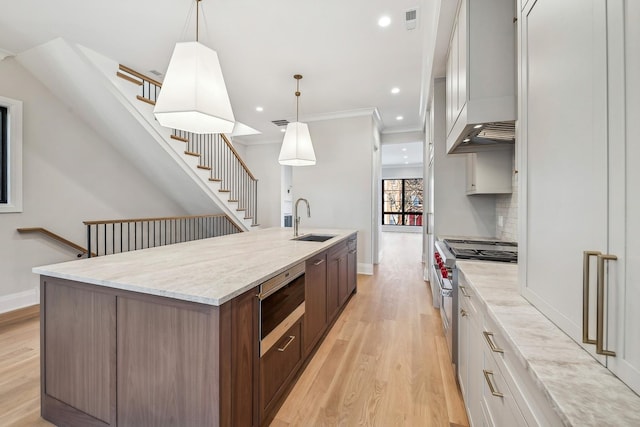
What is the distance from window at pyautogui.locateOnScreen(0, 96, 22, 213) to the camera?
3191 mm

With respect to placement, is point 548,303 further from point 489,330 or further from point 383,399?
point 383,399

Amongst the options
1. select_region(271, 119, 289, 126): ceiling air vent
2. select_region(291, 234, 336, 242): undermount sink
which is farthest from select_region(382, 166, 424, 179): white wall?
select_region(291, 234, 336, 242): undermount sink

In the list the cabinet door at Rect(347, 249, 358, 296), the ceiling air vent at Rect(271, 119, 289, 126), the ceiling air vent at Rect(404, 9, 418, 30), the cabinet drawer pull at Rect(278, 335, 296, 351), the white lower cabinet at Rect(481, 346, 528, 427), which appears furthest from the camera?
the ceiling air vent at Rect(271, 119, 289, 126)

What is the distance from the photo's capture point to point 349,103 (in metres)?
4.74

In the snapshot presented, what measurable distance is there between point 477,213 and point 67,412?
12.5 feet

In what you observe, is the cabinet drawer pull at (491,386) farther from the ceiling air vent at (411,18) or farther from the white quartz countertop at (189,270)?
the ceiling air vent at (411,18)

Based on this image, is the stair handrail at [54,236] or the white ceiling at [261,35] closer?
the white ceiling at [261,35]

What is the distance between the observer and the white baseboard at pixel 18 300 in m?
3.09

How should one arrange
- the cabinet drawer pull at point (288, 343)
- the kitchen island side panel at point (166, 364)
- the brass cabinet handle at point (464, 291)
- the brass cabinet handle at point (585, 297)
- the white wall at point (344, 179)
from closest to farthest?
the brass cabinet handle at point (585, 297) < the kitchen island side panel at point (166, 364) < the brass cabinet handle at point (464, 291) < the cabinet drawer pull at point (288, 343) < the white wall at point (344, 179)

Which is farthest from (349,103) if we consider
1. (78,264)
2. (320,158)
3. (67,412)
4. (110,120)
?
(67,412)

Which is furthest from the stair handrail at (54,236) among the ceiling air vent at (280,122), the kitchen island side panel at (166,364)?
the ceiling air vent at (280,122)

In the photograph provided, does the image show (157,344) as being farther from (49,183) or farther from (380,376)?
(49,183)

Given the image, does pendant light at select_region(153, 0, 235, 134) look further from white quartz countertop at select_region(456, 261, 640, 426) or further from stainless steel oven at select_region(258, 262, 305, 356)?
white quartz countertop at select_region(456, 261, 640, 426)

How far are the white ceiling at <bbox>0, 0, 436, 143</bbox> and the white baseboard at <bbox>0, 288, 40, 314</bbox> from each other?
2.83 meters
